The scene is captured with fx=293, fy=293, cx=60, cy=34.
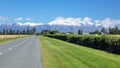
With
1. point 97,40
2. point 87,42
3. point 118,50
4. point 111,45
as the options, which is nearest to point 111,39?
point 111,45

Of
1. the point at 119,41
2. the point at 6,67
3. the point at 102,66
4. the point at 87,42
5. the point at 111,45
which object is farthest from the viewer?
the point at 87,42

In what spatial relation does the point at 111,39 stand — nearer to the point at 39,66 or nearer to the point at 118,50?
the point at 118,50

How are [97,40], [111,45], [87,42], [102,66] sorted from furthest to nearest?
[87,42] → [97,40] → [111,45] → [102,66]

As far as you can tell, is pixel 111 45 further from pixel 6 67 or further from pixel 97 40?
pixel 6 67

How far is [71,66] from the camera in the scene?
16.7 metres

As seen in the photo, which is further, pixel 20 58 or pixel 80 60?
pixel 20 58

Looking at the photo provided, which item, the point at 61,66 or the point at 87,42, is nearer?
the point at 61,66

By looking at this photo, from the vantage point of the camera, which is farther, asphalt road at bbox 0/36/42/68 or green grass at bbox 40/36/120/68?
green grass at bbox 40/36/120/68

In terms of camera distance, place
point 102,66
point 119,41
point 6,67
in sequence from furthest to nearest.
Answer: point 119,41 → point 102,66 → point 6,67

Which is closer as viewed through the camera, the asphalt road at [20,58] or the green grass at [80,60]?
the asphalt road at [20,58]

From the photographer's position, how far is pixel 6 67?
15727 mm

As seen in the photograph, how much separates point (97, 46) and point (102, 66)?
957 inches

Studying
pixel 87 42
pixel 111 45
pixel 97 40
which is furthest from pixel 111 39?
pixel 87 42

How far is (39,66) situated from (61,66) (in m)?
1.24
